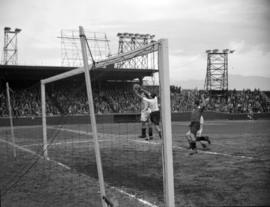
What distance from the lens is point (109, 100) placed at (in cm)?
1931

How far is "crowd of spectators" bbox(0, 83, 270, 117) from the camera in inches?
607

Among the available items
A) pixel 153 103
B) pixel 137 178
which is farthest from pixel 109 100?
pixel 137 178

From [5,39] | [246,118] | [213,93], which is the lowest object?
[246,118]

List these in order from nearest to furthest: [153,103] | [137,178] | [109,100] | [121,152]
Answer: [137,178] → [121,152] → [153,103] → [109,100]

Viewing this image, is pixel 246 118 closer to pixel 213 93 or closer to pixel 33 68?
pixel 213 93

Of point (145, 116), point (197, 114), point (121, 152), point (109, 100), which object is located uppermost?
point (109, 100)

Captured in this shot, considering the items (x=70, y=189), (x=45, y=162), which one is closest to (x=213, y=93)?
(x=45, y=162)

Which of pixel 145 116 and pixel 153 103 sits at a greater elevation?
pixel 153 103

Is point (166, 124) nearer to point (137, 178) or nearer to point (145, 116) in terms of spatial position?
point (137, 178)

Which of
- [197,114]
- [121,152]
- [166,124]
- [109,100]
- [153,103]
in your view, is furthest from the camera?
[109,100]

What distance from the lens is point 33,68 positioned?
34.4 m

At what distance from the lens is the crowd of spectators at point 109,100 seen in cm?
1543

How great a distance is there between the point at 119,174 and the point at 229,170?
8.56ft

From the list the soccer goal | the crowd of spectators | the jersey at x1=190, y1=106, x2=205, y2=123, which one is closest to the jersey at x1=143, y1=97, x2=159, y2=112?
the soccer goal
